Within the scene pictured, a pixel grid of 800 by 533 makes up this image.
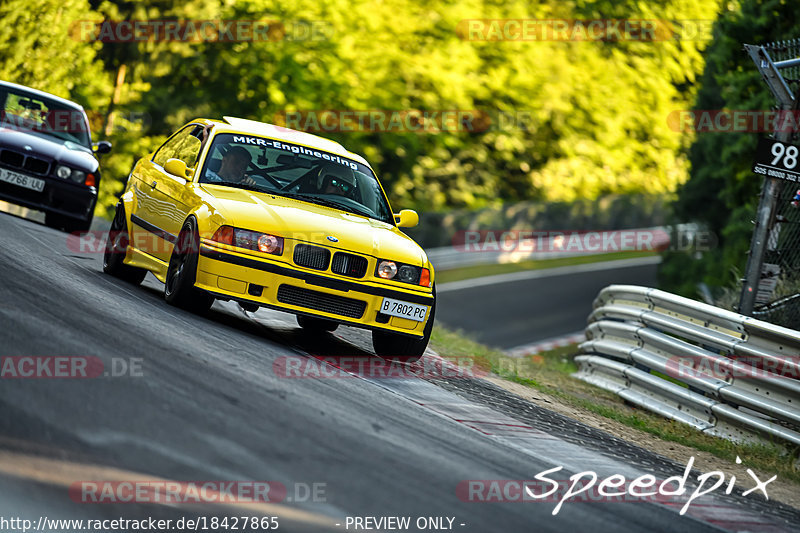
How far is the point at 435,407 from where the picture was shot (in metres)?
7.73

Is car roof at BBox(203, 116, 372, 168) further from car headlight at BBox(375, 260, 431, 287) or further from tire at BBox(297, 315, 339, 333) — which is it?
tire at BBox(297, 315, 339, 333)

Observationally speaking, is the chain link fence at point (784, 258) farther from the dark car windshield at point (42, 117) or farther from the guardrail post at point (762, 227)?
the dark car windshield at point (42, 117)

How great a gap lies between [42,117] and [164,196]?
6422 millimetres

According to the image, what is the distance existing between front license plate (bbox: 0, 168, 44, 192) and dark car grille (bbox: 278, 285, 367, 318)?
7.14 meters

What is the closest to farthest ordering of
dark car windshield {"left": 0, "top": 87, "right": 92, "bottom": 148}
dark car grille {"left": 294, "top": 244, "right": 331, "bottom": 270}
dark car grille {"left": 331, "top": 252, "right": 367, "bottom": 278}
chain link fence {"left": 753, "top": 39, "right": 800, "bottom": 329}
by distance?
dark car grille {"left": 294, "top": 244, "right": 331, "bottom": 270} → dark car grille {"left": 331, "top": 252, "right": 367, "bottom": 278} → chain link fence {"left": 753, "top": 39, "right": 800, "bottom": 329} → dark car windshield {"left": 0, "top": 87, "right": 92, "bottom": 148}

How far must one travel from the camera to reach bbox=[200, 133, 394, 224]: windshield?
30.9 ft

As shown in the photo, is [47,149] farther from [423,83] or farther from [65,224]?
[423,83]

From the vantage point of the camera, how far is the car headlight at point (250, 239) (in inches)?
329

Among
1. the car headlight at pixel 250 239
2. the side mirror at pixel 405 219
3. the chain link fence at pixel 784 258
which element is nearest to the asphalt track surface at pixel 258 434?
the car headlight at pixel 250 239

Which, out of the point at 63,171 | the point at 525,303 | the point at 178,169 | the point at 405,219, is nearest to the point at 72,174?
the point at 63,171

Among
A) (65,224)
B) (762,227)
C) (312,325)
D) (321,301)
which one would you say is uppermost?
(762,227)

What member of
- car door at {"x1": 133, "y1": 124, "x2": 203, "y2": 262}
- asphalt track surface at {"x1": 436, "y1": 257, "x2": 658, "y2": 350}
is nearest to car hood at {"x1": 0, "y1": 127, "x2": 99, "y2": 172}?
car door at {"x1": 133, "y1": 124, "x2": 203, "y2": 262}

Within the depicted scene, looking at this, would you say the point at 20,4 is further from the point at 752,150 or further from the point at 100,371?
the point at 100,371

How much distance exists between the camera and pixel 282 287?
27.4 ft
